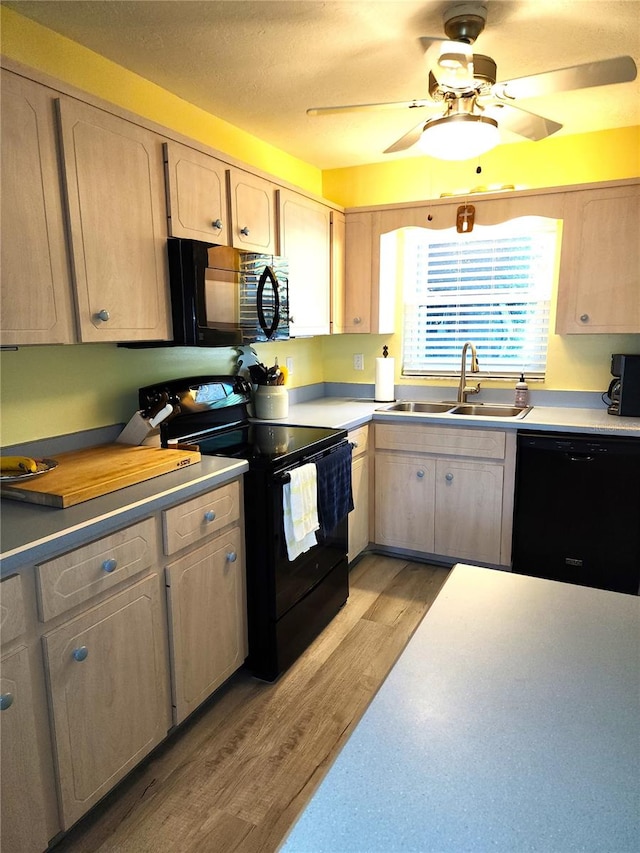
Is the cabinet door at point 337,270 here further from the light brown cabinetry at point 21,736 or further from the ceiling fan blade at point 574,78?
the light brown cabinetry at point 21,736

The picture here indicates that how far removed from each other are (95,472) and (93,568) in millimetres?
403

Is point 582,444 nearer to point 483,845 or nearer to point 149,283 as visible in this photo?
point 149,283

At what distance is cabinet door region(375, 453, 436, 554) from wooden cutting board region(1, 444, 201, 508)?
58.1 inches

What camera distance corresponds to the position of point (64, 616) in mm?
1396

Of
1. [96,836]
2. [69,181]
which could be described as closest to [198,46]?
[69,181]

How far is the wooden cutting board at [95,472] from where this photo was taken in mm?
1574

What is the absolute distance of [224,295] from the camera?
2.29 metres

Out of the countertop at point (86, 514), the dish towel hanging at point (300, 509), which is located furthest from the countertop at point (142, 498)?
the dish towel hanging at point (300, 509)

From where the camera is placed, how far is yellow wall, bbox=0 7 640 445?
1.93 m

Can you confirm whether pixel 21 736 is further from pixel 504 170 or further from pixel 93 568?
pixel 504 170

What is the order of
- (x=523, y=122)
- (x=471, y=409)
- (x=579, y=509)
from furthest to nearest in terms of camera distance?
(x=471, y=409) < (x=579, y=509) < (x=523, y=122)

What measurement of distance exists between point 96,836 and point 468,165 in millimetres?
3622

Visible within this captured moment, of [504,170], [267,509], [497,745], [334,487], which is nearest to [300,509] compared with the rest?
[267,509]

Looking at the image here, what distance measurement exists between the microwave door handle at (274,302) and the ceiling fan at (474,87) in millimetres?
729
